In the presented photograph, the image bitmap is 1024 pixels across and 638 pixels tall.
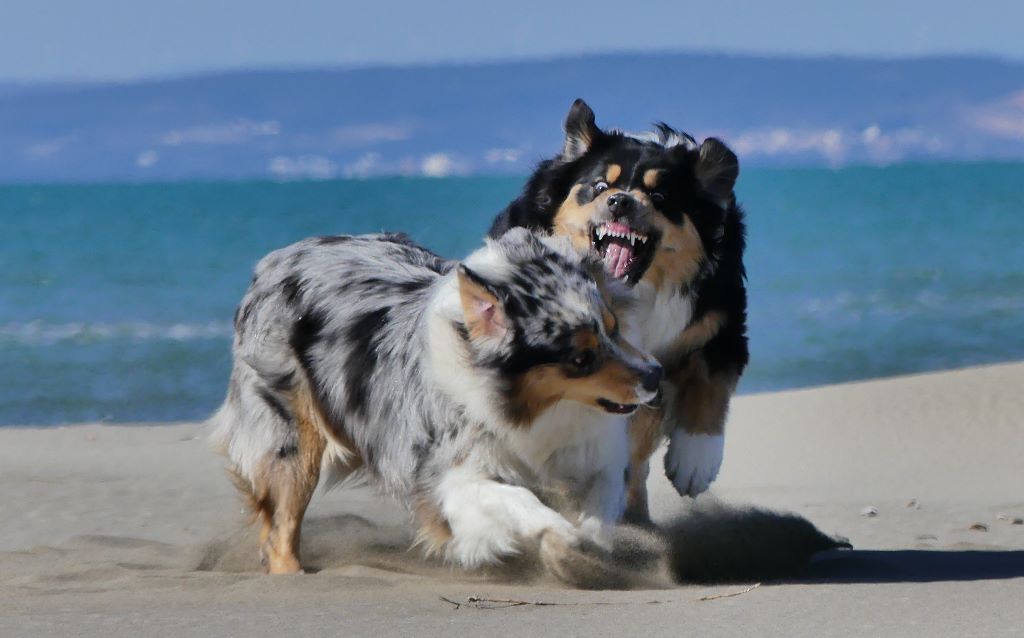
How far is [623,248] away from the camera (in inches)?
231

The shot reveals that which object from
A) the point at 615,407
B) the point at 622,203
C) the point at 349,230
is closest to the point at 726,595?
the point at 615,407

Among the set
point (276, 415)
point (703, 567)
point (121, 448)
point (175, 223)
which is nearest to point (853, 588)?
point (703, 567)

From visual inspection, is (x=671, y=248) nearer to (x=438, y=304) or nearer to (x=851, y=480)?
(x=438, y=304)

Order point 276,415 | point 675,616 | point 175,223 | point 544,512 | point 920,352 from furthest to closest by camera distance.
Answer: point 175,223 < point 920,352 < point 276,415 < point 544,512 < point 675,616

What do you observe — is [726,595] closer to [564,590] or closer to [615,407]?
[564,590]

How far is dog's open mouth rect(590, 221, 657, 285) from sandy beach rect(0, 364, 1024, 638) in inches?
48.2

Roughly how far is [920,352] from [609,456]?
43.1 feet

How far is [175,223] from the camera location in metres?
33.8

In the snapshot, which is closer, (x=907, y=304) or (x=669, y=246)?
(x=669, y=246)

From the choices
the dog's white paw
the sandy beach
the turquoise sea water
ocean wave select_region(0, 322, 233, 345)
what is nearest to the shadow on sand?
the sandy beach

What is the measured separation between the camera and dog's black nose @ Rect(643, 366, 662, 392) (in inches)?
194

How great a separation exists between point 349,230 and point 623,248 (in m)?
28.0

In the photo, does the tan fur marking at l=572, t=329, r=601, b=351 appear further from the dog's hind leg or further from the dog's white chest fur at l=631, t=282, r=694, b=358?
the dog's hind leg

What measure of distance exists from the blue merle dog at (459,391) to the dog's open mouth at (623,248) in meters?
0.48
